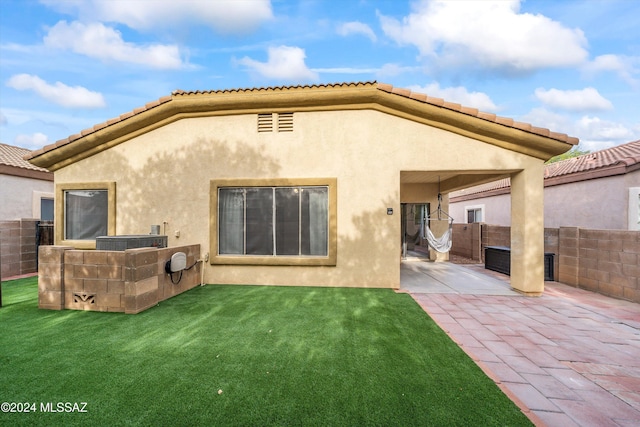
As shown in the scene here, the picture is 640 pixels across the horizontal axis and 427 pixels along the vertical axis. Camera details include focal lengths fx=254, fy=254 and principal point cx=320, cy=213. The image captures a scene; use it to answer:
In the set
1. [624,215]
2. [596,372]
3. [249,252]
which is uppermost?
[624,215]

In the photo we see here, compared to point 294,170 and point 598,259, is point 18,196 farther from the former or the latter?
point 598,259

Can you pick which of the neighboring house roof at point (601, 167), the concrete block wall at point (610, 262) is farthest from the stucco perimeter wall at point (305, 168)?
the neighboring house roof at point (601, 167)

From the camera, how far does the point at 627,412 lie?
240 centimetres

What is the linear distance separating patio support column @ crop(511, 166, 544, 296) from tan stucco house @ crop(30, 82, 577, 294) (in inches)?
1.1

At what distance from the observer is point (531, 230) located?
5945mm

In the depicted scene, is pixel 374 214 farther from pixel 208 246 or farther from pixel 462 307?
pixel 208 246

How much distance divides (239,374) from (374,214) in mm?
4664

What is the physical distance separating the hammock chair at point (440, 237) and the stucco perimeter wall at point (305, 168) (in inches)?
125

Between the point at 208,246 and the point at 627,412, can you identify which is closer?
the point at 627,412

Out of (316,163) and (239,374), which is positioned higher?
(316,163)

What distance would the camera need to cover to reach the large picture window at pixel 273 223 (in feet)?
21.8

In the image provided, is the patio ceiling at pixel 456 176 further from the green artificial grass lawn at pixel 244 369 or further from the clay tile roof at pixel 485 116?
the green artificial grass lawn at pixel 244 369

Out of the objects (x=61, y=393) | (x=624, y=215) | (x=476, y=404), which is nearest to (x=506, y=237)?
(x=624, y=215)

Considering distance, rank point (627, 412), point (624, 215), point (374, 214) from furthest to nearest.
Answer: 1. point (624, 215)
2. point (374, 214)
3. point (627, 412)
